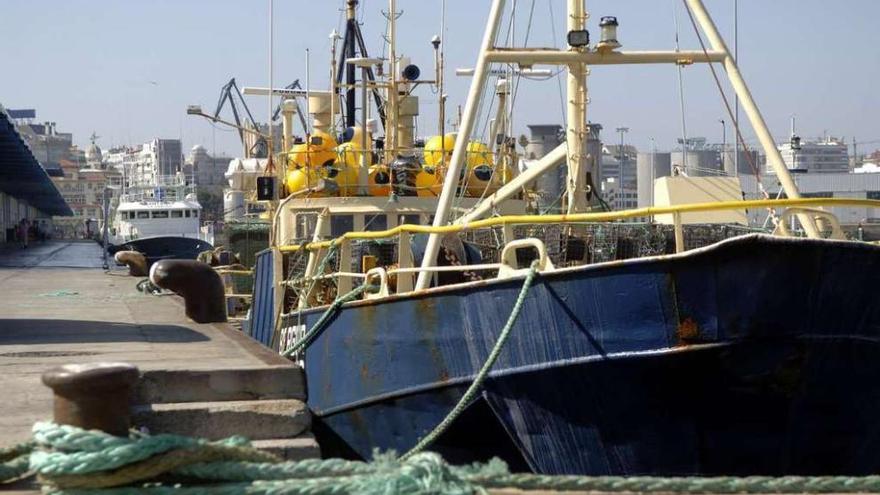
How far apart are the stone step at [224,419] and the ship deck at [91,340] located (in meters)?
0.56

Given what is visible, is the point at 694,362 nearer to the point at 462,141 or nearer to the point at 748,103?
the point at 462,141

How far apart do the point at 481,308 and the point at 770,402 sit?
7.01 ft

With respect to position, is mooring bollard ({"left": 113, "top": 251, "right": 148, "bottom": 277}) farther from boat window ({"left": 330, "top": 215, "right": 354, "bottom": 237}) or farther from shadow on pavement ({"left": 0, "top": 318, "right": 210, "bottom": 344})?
shadow on pavement ({"left": 0, "top": 318, "right": 210, "bottom": 344})

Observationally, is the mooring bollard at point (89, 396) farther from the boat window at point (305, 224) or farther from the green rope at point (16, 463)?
the boat window at point (305, 224)

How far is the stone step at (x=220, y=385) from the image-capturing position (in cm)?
635

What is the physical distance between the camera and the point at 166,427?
20.0ft

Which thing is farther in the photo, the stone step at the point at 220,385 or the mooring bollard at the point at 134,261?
the mooring bollard at the point at 134,261

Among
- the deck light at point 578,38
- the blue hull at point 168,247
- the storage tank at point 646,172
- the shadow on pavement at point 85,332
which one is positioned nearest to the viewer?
the shadow on pavement at point 85,332

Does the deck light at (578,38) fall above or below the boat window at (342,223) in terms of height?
above

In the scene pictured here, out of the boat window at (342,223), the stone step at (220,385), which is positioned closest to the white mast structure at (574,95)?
the stone step at (220,385)

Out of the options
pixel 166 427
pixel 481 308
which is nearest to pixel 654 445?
pixel 481 308

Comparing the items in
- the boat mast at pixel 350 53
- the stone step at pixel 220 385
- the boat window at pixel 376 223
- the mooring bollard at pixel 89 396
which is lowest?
the stone step at pixel 220 385

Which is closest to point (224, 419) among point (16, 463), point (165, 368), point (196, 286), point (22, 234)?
point (165, 368)

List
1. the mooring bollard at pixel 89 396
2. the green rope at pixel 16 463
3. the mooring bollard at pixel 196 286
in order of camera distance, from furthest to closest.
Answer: the mooring bollard at pixel 196 286 < the green rope at pixel 16 463 < the mooring bollard at pixel 89 396
